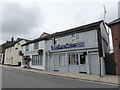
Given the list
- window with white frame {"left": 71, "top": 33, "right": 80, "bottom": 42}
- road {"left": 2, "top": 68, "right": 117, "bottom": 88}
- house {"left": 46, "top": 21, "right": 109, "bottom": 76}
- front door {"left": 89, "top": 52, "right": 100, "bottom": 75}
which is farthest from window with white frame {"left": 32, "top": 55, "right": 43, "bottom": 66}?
road {"left": 2, "top": 68, "right": 117, "bottom": 88}

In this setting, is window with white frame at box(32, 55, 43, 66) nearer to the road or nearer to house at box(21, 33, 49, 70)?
house at box(21, 33, 49, 70)

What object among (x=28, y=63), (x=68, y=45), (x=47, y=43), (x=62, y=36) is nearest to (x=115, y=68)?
(x=68, y=45)

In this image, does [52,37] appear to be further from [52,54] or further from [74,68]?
[74,68]

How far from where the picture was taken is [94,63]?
1542cm

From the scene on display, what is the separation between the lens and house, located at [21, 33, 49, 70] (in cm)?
2269

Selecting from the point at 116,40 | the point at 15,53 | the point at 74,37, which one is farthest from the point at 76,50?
the point at 15,53

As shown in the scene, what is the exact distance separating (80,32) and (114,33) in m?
4.11

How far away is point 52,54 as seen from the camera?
21.2m

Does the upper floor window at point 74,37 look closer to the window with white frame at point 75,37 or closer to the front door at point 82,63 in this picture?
the window with white frame at point 75,37

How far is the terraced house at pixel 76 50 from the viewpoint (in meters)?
15.3

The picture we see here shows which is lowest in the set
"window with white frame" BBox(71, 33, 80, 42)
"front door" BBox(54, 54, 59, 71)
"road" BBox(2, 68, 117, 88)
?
"road" BBox(2, 68, 117, 88)

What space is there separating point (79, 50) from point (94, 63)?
264 cm

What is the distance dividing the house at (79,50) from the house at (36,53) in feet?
3.75

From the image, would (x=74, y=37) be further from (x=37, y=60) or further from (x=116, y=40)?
(x=37, y=60)
